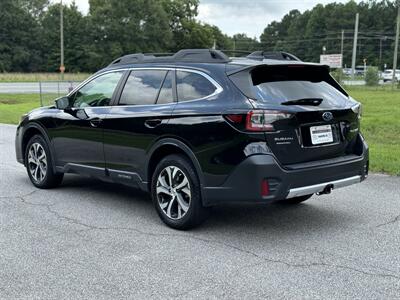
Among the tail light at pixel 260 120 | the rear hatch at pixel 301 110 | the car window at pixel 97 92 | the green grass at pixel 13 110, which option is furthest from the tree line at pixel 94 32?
the tail light at pixel 260 120

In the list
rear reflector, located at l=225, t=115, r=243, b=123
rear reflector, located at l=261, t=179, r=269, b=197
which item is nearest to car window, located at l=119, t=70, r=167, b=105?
rear reflector, located at l=225, t=115, r=243, b=123

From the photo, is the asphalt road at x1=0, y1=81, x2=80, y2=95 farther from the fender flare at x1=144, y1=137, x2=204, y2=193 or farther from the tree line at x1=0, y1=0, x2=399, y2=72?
the tree line at x1=0, y1=0, x2=399, y2=72

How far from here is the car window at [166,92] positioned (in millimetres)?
5695

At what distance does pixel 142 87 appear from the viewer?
606 centimetres

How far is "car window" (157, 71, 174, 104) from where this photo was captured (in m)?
5.69

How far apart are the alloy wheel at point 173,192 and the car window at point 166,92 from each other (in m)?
0.71

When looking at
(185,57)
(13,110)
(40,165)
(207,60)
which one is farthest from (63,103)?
(13,110)

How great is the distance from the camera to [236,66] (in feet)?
17.5

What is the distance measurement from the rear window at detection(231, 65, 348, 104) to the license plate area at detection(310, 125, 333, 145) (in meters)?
0.32

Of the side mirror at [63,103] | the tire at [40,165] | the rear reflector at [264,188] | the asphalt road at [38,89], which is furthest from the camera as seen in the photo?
the asphalt road at [38,89]

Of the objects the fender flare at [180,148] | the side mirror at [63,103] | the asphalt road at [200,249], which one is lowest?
the asphalt road at [200,249]

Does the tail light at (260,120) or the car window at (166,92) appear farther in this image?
the car window at (166,92)

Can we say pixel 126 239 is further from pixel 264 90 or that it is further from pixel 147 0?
pixel 147 0

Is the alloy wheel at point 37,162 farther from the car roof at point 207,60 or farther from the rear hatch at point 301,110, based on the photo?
the rear hatch at point 301,110
